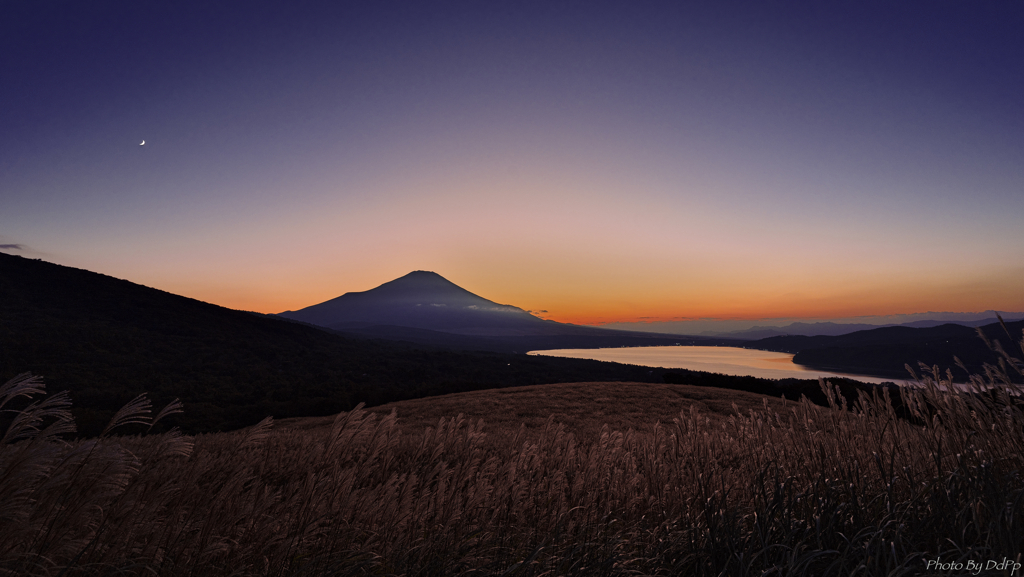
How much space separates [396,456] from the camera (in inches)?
263

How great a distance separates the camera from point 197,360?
39875 mm

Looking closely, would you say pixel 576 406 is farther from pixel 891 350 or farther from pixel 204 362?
pixel 891 350

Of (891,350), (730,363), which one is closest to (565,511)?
(730,363)

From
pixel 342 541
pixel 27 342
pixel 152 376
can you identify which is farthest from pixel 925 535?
pixel 27 342

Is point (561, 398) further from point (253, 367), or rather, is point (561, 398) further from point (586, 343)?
point (586, 343)

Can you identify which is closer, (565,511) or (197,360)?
(565,511)

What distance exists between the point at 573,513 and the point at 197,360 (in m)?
46.6

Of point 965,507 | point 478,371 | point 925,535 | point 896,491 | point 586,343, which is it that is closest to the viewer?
point 965,507

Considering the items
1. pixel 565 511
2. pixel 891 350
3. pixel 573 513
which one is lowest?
pixel 891 350

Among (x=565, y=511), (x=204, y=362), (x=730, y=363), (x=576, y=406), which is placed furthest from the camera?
(x=730, y=363)

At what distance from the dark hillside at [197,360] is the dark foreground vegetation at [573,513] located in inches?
874

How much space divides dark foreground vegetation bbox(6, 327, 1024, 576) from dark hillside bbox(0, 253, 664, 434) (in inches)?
874

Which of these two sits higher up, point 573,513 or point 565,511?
point 565,511

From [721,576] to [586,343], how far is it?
175 metres
